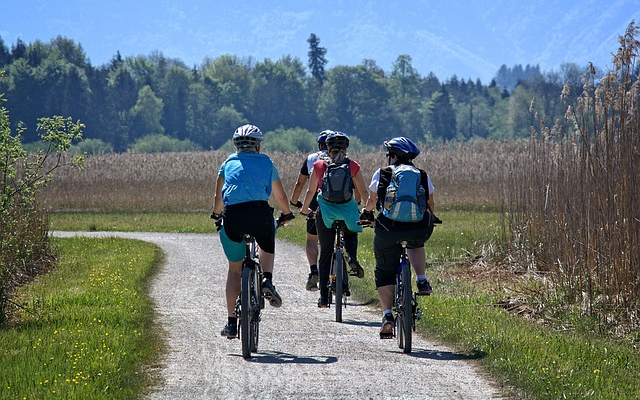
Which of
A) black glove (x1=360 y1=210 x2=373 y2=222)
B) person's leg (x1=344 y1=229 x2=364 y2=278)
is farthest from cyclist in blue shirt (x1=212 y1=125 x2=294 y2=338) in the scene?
person's leg (x1=344 y1=229 x2=364 y2=278)

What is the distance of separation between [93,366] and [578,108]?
664cm

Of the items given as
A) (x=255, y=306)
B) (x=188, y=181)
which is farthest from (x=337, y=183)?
(x=188, y=181)

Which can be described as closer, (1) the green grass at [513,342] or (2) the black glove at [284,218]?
(1) the green grass at [513,342]

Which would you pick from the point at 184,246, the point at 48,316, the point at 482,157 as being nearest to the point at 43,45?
the point at 482,157

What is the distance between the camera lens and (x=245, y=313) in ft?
30.2

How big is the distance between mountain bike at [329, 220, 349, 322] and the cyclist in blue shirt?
1.90 m

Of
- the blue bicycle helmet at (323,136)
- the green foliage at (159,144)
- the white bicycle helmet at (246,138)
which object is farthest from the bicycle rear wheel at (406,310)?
the green foliage at (159,144)

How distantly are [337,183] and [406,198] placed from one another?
2356mm

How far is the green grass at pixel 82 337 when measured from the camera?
26.6 feet

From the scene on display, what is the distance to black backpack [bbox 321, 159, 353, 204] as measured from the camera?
38.7ft

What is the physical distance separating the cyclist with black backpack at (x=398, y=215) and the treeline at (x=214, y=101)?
4633 inches

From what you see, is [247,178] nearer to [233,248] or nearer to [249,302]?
[233,248]

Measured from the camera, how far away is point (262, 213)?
945cm

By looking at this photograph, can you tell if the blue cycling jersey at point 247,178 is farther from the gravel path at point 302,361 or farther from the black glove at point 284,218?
the gravel path at point 302,361
